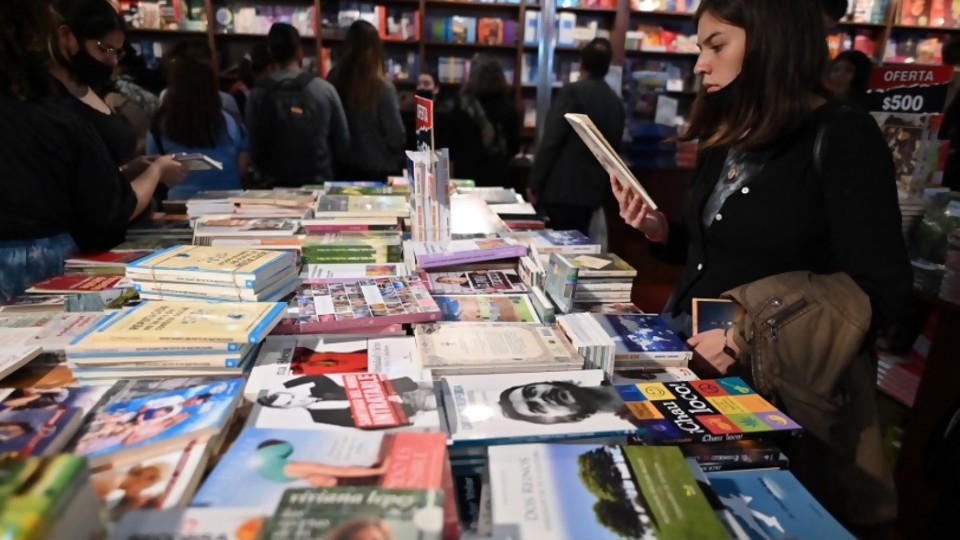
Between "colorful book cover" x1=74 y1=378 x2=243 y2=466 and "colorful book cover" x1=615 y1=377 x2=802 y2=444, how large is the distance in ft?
2.09

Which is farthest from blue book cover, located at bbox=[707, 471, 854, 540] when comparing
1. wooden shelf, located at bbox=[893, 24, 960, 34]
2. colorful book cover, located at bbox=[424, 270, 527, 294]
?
wooden shelf, located at bbox=[893, 24, 960, 34]

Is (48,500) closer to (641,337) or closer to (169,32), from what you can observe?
(641,337)

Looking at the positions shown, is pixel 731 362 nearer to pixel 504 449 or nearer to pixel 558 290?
pixel 558 290

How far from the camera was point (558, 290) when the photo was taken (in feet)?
4.67

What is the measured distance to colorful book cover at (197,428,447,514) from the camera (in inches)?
28.2

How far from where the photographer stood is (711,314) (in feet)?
4.58

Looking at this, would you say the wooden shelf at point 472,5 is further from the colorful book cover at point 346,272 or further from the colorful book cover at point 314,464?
the colorful book cover at point 314,464

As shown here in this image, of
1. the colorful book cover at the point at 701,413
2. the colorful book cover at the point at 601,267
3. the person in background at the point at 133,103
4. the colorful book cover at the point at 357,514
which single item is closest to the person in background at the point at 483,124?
the person in background at the point at 133,103

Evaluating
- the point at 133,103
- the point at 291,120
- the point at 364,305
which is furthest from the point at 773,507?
the point at 133,103

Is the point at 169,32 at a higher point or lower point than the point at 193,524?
higher

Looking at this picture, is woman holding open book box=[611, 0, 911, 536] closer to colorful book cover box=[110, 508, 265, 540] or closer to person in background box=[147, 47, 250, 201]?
colorful book cover box=[110, 508, 265, 540]

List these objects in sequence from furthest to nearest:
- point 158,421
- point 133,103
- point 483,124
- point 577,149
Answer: point 483,124 → point 577,149 → point 133,103 → point 158,421

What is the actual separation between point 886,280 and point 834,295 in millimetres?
103

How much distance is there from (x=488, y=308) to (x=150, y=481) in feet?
2.76
